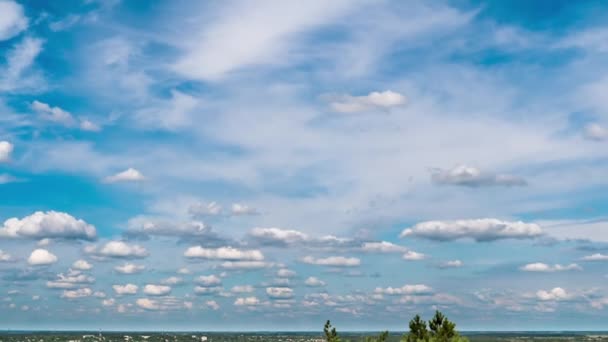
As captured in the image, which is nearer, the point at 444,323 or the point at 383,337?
the point at 444,323

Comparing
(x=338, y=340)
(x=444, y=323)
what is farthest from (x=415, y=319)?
(x=338, y=340)

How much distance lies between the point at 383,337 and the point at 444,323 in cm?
1084

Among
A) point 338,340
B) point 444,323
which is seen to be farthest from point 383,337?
point 444,323

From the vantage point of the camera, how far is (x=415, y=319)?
62.0 metres

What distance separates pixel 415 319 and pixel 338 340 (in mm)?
9766

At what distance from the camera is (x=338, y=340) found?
6806cm

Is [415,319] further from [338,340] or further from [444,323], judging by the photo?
[338,340]

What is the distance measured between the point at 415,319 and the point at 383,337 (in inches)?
296

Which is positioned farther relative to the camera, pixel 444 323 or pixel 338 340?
pixel 338 340

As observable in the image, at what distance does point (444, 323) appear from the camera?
59062mm

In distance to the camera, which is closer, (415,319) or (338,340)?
(415,319)

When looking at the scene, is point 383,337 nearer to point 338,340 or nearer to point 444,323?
point 338,340

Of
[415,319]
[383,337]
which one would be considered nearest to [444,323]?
[415,319]

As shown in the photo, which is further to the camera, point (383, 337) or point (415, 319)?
point (383, 337)
